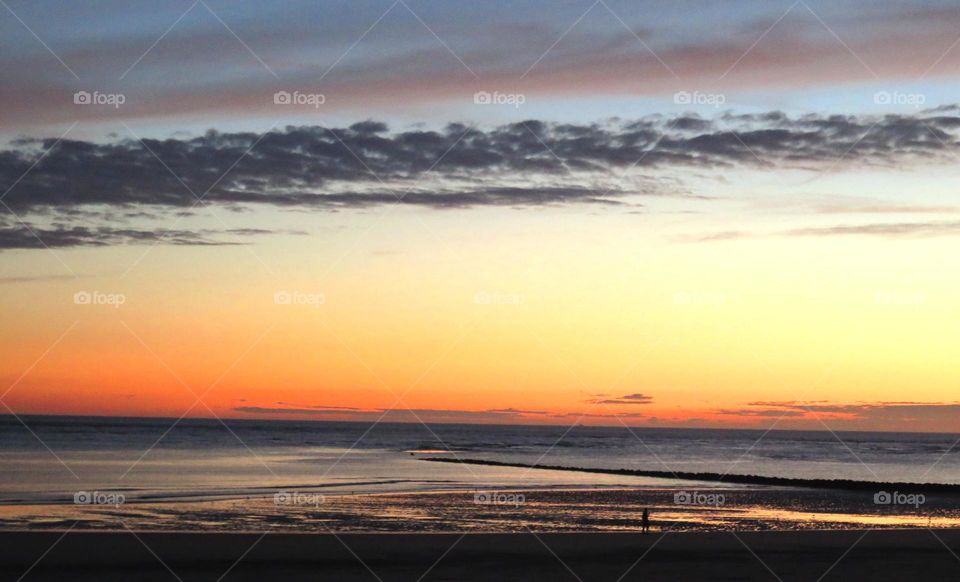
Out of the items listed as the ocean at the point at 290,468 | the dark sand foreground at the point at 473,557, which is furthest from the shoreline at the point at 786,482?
the dark sand foreground at the point at 473,557

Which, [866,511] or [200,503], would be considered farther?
[866,511]

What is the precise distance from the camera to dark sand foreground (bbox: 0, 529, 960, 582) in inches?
755

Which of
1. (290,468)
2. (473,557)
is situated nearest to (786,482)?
(290,468)

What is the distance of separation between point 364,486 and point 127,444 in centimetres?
4745

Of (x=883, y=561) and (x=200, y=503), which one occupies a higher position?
(x=200, y=503)

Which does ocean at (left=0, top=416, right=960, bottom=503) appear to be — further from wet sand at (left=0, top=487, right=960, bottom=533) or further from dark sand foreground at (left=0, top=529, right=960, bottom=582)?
dark sand foreground at (left=0, top=529, right=960, bottom=582)

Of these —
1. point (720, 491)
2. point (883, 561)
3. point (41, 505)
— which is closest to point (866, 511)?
point (720, 491)

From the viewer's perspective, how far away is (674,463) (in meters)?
78.8

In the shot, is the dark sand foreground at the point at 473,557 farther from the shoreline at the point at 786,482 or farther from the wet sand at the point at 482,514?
the shoreline at the point at 786,482

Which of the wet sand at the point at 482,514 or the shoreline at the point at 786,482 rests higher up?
the shoreline at the point at 786,482

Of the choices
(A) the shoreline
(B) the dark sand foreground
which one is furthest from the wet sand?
(A) the shoreline

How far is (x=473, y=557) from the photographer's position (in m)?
21.4

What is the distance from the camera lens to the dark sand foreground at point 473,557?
1917cm

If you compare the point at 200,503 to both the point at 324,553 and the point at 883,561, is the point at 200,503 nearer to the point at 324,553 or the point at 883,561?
the point at 324,553
